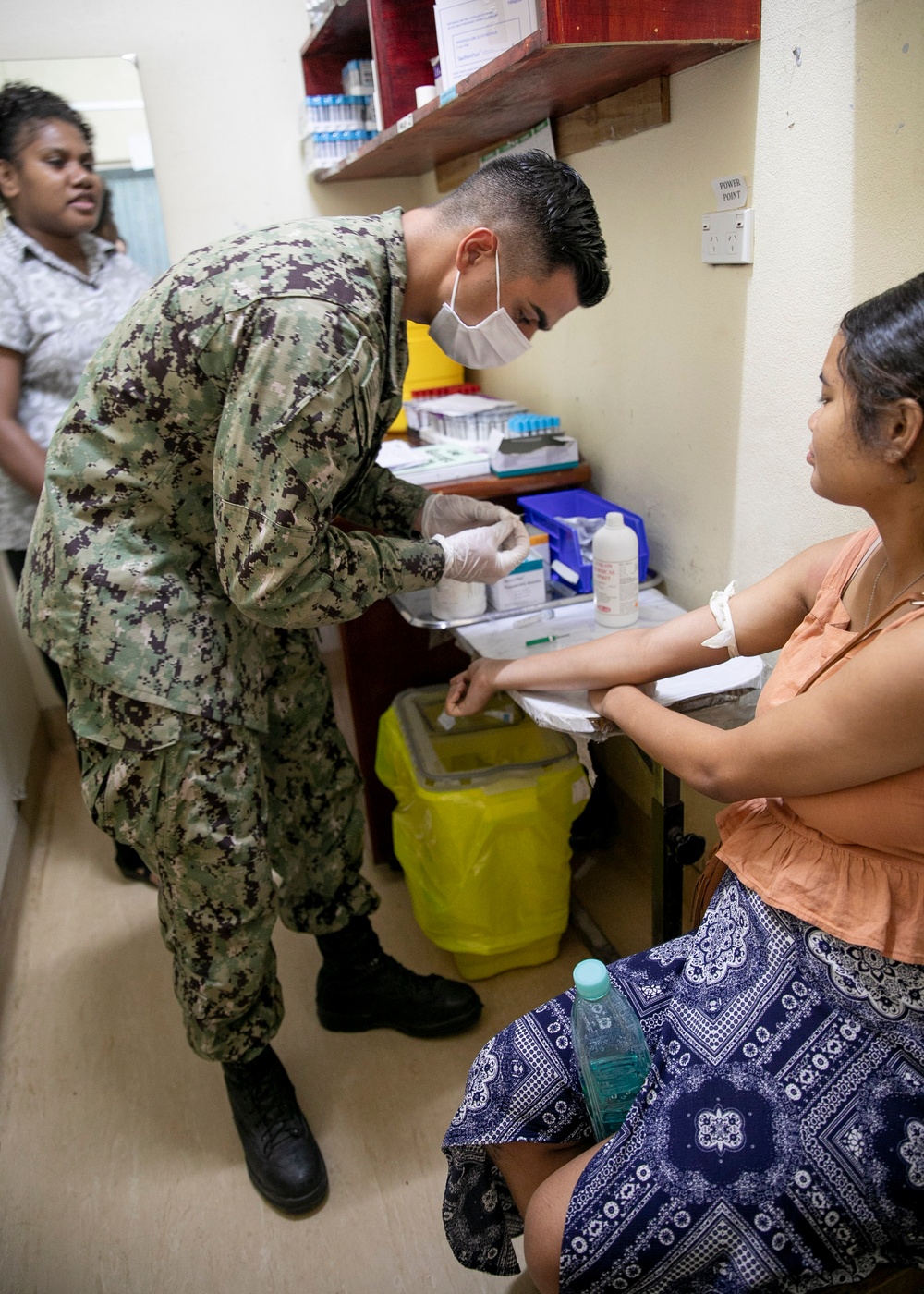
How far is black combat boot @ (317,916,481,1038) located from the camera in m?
1.76

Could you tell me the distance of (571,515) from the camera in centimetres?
203

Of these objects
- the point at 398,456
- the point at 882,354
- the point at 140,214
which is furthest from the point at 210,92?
the point at 882,354

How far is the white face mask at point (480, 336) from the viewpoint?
1256 mm

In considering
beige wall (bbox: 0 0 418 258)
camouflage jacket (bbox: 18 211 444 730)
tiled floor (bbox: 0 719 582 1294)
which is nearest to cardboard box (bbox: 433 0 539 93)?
camouflage jacket (bbox: 18 211 444 730)

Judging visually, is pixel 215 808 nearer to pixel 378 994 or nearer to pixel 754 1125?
pixel 378 994

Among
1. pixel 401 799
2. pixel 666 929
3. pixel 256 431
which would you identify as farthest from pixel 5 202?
pixel 666 929

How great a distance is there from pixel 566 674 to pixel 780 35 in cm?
100

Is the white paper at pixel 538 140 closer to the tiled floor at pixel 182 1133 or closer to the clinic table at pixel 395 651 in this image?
the clinic table at pixel 395 651

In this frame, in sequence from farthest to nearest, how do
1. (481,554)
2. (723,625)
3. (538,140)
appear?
(538,140) < (481,554) < (723,625)

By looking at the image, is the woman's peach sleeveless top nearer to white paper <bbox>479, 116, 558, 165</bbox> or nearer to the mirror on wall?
white paper <bbox>479, 116, 558, 165</bbox>

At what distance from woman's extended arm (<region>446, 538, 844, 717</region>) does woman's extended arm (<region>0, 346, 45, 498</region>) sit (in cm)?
118

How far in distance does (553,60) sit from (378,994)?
172 centimetres

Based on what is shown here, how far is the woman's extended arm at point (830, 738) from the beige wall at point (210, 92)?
8.05 feet

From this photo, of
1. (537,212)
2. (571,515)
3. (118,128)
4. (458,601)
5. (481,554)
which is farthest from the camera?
(118,128)
